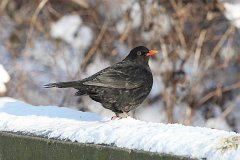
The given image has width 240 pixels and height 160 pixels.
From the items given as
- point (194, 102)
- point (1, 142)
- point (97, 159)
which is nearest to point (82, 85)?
point (1, 142)

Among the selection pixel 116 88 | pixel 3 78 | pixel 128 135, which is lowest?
pixel 128 135

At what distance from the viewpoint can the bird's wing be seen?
213 inches

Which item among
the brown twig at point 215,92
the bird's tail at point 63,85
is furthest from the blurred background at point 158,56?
the bird's tail at point 63,85

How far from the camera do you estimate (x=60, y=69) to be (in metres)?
10.3

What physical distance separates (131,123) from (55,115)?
3.46 feet

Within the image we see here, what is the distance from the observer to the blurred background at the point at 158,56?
32.0ft

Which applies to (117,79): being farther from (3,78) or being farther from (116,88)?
(3,78)

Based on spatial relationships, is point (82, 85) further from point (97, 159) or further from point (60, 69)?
point (60, 69)

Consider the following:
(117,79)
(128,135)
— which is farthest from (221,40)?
(128,135)

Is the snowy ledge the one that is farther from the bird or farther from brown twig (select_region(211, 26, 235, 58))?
brown twig (select_region(211, 26, 235, 58))

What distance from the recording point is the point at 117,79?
18.1ft

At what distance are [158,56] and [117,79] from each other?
14.5ft

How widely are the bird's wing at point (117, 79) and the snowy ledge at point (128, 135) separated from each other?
598mm

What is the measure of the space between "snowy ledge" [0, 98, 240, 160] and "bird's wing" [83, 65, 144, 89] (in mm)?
598
